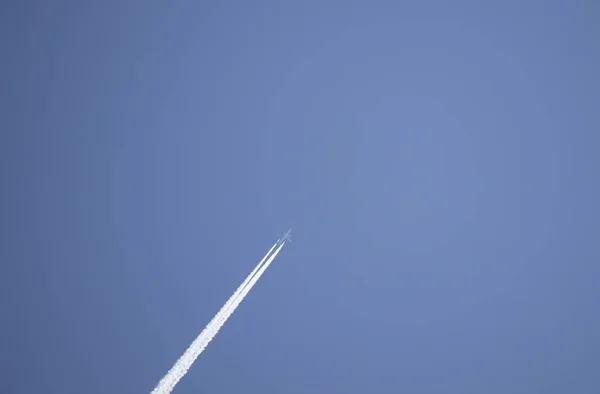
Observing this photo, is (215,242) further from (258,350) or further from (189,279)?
(258,350)

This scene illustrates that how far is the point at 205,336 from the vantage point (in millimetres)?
84062

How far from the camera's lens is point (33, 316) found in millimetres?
70688

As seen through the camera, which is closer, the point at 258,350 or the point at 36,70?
the point at 36,70

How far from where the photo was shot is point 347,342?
142 meters

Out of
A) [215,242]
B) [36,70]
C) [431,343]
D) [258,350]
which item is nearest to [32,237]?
[36,70]

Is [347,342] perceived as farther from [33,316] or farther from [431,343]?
[33,316]

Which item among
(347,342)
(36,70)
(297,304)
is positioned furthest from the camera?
(297,304)

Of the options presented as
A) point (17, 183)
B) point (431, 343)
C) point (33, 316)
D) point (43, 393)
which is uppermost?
point (431, 343)

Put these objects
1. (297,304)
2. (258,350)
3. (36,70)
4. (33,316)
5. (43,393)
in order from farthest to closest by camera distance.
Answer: (297,304)
(258,350)
(36,70)
(33,316)
(43,393)

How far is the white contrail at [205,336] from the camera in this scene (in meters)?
54.3

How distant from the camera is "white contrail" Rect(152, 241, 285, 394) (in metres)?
54.3

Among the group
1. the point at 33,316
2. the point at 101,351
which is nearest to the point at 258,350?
the point at 101,351

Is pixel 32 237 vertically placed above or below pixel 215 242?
below

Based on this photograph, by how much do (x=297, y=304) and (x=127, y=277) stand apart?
70.1 m
